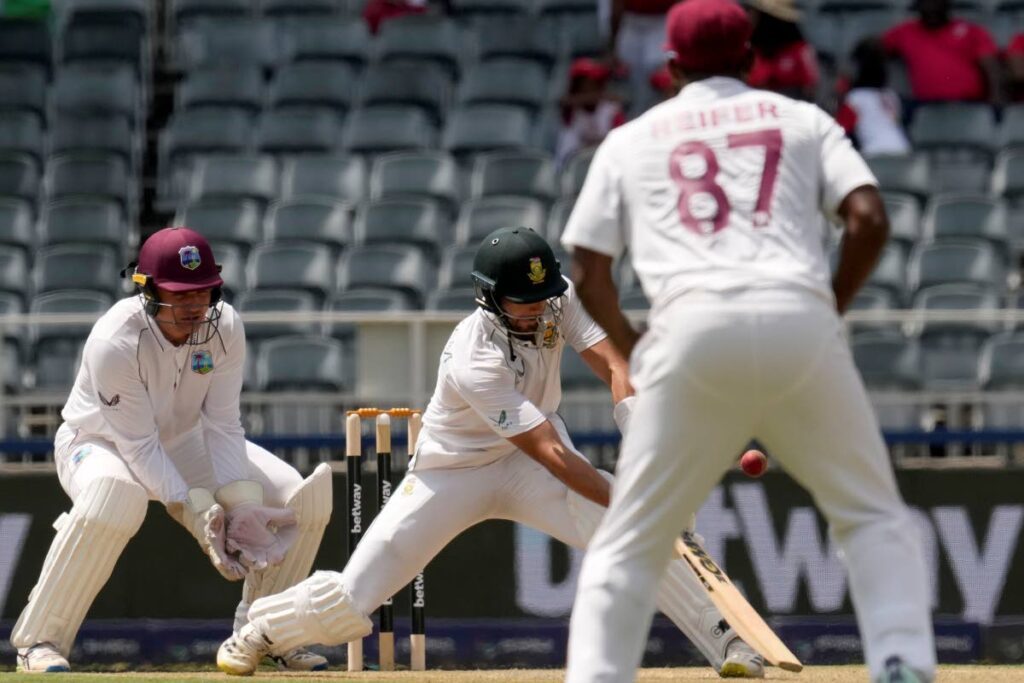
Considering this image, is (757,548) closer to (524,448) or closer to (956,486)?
(956,486)

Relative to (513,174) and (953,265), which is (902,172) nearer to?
(953,265)

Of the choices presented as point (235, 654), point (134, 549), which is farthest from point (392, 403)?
point (235, 654)

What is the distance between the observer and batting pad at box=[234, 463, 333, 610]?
321 inches

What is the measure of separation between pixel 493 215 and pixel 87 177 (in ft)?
10.6

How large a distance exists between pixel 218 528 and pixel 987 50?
30.2ft

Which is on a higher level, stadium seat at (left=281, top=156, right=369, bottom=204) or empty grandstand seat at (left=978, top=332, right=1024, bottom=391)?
stadium seat at (left=281, top=156, right=369, bottom=204)

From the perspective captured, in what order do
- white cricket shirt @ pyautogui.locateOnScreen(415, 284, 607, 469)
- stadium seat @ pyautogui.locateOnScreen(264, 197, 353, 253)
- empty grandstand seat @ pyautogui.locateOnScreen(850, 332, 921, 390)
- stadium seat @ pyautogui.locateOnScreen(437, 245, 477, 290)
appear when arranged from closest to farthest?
white cricket shirt @ pyautogui.locateOnScreen(415, 284, 607, 469) → empty grandstand seat @ pyautogui.locateOnScreen(850, 332, 921, 390) → stadium seat @ pyautogui.locateOnScreen(437, 245, 477, 290) → stadium seat @ pyautogui.locateOnScreen(264, 197, 353, 253)

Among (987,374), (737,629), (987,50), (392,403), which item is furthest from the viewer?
(987,50)

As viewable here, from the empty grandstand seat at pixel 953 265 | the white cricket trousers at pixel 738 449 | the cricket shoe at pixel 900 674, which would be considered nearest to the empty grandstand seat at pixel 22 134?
the empty grandstand seat at pixel 953 265

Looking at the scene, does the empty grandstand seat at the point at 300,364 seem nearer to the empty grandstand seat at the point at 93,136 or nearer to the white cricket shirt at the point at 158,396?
the empty grandstand seat at the point at 93,136

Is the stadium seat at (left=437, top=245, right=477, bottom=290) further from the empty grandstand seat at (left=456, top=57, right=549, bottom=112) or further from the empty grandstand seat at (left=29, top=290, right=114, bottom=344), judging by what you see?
the empty grandstand seat at (left=456, top=57, right=549, bottom=112)

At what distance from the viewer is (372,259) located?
13.4 metres

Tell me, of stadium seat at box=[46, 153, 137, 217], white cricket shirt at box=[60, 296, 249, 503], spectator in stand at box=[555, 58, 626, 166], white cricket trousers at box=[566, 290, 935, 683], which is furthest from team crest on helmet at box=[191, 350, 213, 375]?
stadium seat at box=[46, 153, 137, 217]

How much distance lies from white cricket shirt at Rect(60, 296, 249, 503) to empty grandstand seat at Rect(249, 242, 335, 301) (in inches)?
204
